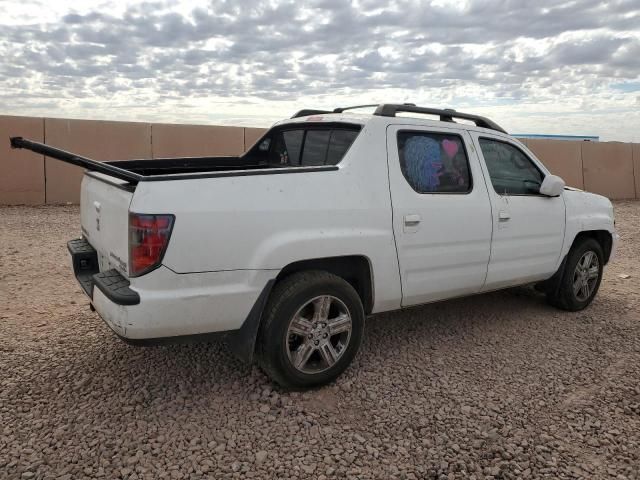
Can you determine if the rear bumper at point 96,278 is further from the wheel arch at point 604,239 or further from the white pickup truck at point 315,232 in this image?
the wheel arch at point 604,239

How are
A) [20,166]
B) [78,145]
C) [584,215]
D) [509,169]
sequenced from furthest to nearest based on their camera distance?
[78,145]
[20,166]
[584,215]
[509,169]

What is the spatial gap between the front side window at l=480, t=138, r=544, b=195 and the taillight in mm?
2702

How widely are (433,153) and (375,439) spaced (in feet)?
6.95

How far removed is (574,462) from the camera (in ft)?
9.25

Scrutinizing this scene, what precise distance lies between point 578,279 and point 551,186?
1.11 m

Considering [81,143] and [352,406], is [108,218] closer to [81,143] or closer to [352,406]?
[352,406]

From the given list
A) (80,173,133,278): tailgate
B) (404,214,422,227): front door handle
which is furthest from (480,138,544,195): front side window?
(80,173,133,278): tailgate

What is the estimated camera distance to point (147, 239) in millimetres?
2863

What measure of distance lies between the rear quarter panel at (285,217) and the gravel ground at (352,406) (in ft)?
2.49

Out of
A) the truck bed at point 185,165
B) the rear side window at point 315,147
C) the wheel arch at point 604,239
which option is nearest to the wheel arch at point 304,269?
the rear side window at point 315,147

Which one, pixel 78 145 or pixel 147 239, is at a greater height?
pixel 78 145

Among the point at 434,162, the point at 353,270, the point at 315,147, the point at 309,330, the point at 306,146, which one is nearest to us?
the point at 309,330

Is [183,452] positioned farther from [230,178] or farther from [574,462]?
[574,462]

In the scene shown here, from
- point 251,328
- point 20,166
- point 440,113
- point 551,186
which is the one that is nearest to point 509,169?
point 551,186
